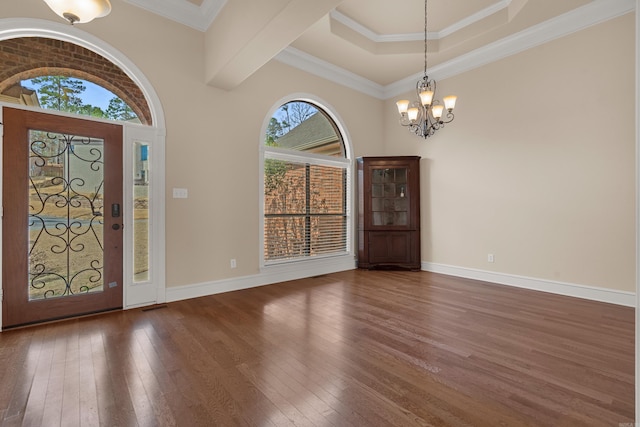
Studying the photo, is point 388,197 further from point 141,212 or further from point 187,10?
point 187,10

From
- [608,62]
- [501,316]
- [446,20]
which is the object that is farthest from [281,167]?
[608,62]

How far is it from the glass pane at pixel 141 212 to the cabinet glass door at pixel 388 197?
3737 mm

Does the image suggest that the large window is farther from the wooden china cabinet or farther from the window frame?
the wooden china cabinet

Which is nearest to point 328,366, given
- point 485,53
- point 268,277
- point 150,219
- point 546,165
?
point 268,277

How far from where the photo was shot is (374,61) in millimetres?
4926

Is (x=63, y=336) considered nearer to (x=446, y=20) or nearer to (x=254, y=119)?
(x=254, y=119)

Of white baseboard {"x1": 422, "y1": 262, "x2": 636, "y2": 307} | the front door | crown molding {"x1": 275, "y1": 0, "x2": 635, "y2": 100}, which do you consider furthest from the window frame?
the front door

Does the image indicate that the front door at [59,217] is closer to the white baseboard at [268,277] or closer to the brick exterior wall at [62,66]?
the brick exterior wall at [62,66]

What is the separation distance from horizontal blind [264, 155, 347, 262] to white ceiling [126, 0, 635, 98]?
5.14 ft

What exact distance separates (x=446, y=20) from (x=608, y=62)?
6.77 feet

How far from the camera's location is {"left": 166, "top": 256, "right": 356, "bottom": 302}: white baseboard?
12.2ft

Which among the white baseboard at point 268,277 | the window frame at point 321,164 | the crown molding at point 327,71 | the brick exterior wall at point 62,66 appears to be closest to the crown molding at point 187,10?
the brick exterior wall at point 62,66

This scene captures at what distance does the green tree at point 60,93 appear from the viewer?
2971mm

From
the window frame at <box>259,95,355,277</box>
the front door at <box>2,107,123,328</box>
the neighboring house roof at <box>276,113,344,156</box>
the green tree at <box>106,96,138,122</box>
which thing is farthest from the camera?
the neighboring house roof at <box>276,113,344,156</box>
